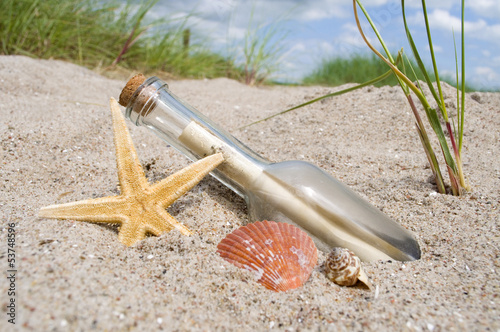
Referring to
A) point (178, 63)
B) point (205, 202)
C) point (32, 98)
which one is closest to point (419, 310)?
point (205, 202)

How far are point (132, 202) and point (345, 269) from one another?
2.36 ft

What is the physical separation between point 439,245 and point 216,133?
91cm

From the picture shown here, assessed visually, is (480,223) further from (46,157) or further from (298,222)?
(46,157)

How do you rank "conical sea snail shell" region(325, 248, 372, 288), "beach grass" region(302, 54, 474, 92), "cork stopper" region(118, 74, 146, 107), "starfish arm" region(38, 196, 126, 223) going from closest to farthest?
1. "conical sea snail shell" region(325, 248, 372, 288)
2. "starfish arm" region(38, 196, 126, 223)
3. "cork stopper" region(118, 74, 146, 107)
4. "beach grass" region(302, 54, 474, 92)

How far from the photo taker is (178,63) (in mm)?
5352

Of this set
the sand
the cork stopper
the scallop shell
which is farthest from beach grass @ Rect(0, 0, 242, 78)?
the scallop shell

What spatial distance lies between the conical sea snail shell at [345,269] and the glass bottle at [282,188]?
0.18 m

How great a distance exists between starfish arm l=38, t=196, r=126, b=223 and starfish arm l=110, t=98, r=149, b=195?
0.19 ft

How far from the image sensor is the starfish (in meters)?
1.19

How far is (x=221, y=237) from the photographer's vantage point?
1.30m

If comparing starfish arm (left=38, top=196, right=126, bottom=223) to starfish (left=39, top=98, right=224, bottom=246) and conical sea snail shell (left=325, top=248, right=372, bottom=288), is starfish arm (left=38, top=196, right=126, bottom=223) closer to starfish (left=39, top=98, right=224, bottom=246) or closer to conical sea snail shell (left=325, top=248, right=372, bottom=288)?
starfish (left=39, top=98, right=224, bottom=246)

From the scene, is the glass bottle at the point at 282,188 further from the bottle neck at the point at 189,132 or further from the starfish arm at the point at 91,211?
the starfish arm at the point at 91,211

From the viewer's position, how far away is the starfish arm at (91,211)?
118 centimetres

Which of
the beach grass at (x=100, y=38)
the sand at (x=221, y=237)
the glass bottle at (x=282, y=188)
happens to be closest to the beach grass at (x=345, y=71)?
the beach grass at (x=100, y=38)
